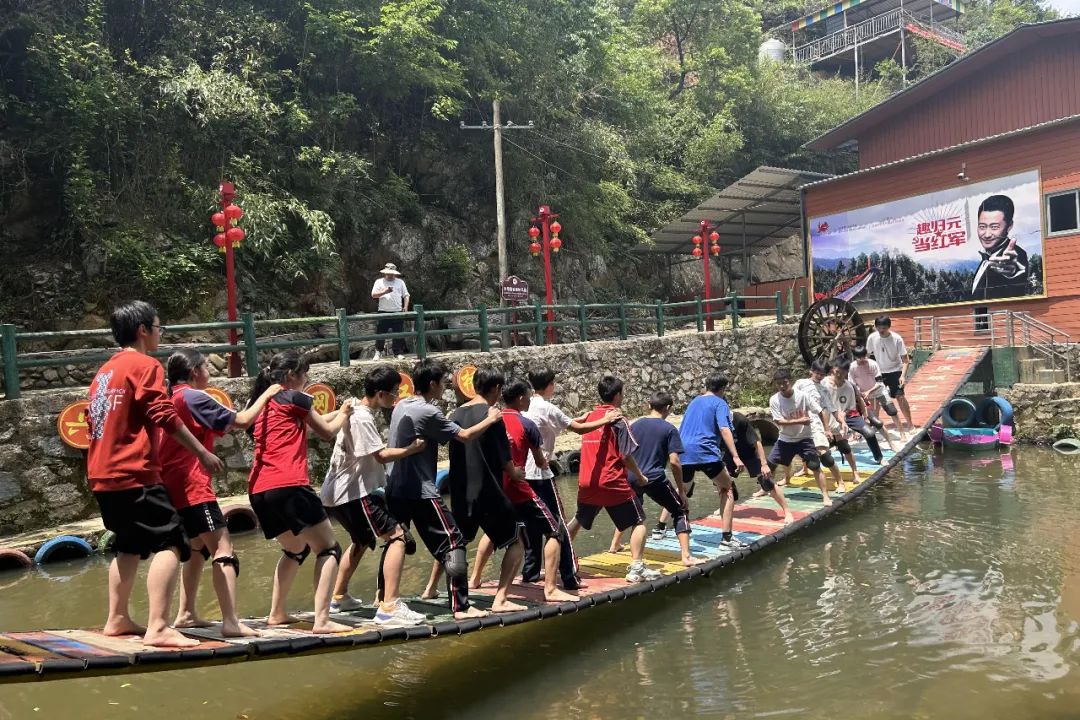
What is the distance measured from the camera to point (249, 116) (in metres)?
17.4

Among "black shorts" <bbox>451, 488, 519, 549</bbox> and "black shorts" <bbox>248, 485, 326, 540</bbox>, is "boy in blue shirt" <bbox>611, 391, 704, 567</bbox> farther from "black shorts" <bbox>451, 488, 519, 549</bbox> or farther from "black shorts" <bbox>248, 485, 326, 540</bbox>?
"black shorts" <bbox>248, 485, 326, 540</bbox>

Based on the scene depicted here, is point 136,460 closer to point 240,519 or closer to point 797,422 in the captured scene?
point 240,519

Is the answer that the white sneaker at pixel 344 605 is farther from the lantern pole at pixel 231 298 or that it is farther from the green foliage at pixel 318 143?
the green foliage at pixel 318 143

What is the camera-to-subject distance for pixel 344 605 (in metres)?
5.35

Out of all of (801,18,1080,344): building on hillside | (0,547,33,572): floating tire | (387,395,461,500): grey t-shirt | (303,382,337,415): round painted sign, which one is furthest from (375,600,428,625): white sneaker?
(801,18,1080,344): building on hillside

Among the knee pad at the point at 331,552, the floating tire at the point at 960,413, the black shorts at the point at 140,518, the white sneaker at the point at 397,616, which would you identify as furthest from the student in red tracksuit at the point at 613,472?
the floating tire at the point at 960,413

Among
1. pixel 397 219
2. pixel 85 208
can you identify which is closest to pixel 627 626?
pixel 85 208

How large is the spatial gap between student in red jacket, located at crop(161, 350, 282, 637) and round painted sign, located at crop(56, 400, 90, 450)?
5346 millimetres

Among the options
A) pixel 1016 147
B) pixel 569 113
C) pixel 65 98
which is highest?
pixel 569 113

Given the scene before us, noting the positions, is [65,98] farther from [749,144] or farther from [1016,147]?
[749,144]

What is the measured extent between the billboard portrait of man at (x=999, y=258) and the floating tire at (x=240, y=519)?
1598cm

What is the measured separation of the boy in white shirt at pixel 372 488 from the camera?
15.8 ft

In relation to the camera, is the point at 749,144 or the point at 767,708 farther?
the point at 749,144

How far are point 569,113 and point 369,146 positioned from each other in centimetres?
630
